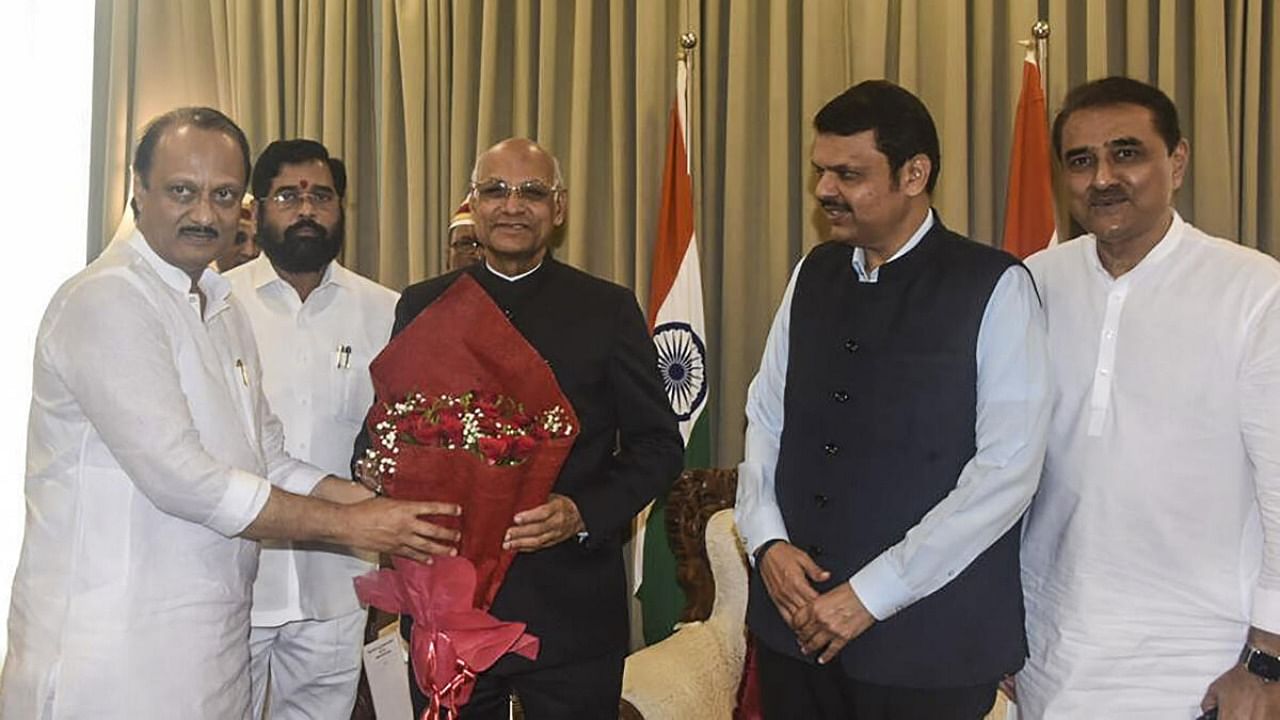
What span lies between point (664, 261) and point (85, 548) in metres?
Result: 2.58

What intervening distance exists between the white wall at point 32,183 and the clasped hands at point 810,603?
358 cm

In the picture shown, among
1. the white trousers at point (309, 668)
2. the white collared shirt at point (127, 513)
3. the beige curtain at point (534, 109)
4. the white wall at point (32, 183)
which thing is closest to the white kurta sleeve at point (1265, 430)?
the white collared shirt at point (127, 513)

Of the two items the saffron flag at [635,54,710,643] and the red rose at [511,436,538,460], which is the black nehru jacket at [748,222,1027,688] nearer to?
the red rose at [511,436,538,460]

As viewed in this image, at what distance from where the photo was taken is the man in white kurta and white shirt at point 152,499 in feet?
6.27

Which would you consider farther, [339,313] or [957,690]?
[339,313]

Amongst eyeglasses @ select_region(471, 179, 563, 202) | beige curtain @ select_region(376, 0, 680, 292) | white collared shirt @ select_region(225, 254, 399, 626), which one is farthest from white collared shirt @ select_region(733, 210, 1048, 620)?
beige curtain @ select_region(376, 0, 680, 292)

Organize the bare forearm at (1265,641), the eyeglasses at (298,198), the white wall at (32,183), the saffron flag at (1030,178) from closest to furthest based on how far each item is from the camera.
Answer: the bare forearm at (1265,641), the eyeglasses at (298,198), the saffron flag at (1030,178), the white wall at (32,183)

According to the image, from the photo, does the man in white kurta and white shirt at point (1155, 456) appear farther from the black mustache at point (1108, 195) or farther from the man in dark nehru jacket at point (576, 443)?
the man in dark nehru jacket at point (576, 443)

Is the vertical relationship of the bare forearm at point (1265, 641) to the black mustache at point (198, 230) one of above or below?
below

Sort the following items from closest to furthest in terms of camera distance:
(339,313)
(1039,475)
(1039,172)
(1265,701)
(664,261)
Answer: (1265,701) < (1039,475) < (339,313) < (1039,172) < (664,261)

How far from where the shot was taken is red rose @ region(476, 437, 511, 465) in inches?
76.4

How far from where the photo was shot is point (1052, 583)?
83.1 inches

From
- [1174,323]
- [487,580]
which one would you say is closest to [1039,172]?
[1174,323]

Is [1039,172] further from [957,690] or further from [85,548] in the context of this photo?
[85,548]
